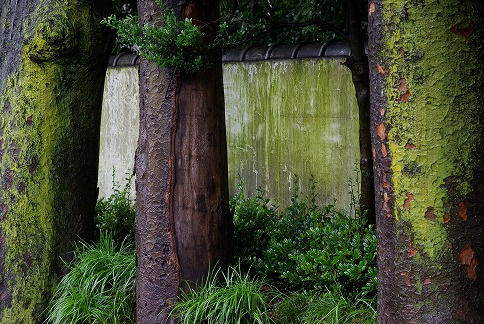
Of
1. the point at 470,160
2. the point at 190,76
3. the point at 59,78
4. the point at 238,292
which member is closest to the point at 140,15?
the point at 190,76

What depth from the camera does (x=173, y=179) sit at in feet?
17.1

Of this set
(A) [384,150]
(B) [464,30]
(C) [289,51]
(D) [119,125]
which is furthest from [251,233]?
(D) [119,125]

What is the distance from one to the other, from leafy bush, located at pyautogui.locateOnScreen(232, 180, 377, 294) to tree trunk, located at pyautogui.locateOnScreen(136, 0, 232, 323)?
0.71 m

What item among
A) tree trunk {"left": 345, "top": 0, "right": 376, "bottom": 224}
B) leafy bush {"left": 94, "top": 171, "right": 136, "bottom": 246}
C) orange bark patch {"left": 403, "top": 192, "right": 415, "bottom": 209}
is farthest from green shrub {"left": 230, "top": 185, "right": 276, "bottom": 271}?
orange bark patch {"left": 403, "top": 192, "right": 415, "bottom": 209}

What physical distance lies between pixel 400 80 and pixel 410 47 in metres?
0.16

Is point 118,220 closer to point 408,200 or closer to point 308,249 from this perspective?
point 308,249

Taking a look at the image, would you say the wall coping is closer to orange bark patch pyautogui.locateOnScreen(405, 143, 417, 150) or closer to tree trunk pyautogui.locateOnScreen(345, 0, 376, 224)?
tree trunk pyautogui.locateOnScreen(345, 0, 376, 224)

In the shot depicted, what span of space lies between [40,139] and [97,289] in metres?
1.30

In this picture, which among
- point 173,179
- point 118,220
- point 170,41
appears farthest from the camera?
point 118,220

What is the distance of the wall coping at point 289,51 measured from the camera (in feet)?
25.8

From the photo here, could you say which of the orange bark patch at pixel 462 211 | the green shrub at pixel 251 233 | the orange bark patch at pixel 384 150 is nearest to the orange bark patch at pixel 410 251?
the orange bark patch at pixel 462 211

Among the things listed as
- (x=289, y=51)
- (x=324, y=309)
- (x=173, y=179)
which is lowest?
(x=324, y=309)

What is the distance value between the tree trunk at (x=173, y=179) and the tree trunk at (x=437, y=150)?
6.59 ft

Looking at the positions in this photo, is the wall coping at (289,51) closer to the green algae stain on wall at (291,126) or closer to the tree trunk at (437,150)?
the green algae stain on wall at (291,126)
